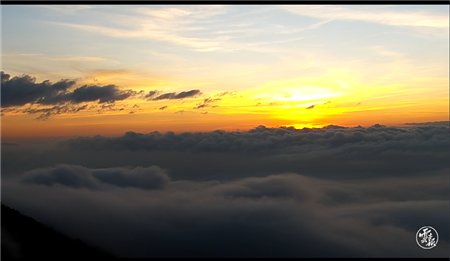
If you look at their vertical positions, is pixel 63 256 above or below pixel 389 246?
below

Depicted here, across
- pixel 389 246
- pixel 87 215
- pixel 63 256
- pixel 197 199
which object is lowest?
pixel 63 256

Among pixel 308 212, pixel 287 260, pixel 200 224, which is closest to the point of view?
pixel 287 260

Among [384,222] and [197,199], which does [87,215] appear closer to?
[197,199]

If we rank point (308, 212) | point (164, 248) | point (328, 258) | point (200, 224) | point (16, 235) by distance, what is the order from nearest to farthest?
point (16, 235), point (328, 258), point (164, 248), point (200, 224), point (308, 212)

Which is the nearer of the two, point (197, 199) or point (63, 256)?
point (63, 256)

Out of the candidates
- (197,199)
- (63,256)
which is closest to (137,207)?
(197,199)

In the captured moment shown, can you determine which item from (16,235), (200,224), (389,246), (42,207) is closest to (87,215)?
(42,207)

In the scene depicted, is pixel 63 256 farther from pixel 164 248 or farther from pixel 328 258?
pixel 328 258
